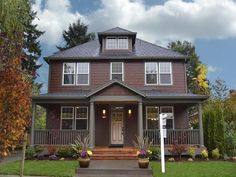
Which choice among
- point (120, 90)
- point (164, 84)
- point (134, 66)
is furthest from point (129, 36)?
point (120, 90)

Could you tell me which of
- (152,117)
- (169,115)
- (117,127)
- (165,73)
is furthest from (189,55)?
(117,127)

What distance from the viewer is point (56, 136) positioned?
1706 cm

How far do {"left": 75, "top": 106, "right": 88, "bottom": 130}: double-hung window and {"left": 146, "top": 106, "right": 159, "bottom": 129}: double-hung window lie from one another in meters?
3.94

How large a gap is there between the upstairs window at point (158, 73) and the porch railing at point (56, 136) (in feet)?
18.7

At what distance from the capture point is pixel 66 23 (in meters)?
42.5

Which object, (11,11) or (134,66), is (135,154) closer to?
(134,66)

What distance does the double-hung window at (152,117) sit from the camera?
1875 cm

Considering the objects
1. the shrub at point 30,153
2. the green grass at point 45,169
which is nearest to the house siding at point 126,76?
the shrub at point 30,153

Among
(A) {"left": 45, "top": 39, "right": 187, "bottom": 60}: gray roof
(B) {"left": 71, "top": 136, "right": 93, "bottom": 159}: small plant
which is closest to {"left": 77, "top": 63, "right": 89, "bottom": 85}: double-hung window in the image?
(A) {"left": 45, "top": 39, "right": 187, "bottom": 60}: gray roof

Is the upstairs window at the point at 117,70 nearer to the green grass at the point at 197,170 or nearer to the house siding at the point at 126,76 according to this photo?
the house siding at the point at 126,76

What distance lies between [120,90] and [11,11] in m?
9.20

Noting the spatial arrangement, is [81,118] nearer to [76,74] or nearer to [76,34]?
[76,74]

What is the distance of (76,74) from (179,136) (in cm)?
775

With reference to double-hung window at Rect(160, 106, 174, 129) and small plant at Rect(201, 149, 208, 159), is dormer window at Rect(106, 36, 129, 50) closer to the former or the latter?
double-hung window at Rect(160, 106, 174, 129)
